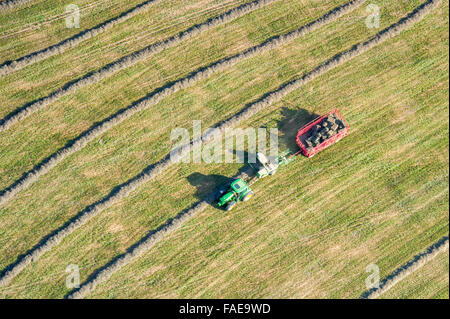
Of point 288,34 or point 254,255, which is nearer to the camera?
point 254,255

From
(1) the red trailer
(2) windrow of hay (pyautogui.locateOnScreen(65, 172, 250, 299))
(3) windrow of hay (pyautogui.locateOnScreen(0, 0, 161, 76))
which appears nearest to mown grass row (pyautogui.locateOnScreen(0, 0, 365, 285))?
(1) the red trailer

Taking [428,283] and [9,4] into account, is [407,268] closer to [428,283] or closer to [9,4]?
[428,283]

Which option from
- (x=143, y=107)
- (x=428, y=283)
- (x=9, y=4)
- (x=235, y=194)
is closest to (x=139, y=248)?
(x=235, y=194)

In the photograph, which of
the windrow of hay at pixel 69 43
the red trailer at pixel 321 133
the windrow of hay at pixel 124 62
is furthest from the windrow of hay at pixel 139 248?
the windrow of hay at pixel 69 43

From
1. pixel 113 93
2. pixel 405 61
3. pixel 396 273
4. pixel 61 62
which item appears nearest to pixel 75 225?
pixel 113 93

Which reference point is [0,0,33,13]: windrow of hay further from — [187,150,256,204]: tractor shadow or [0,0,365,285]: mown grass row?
[187,150,256,204]: tractor shadow
